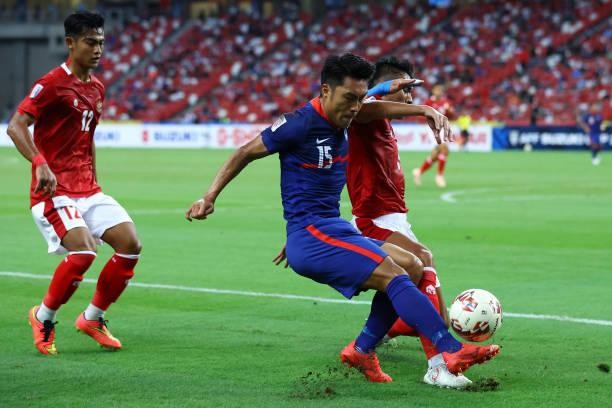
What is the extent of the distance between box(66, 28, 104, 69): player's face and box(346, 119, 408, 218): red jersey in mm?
1924

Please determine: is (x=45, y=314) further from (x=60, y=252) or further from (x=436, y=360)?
(x=436, y=360)

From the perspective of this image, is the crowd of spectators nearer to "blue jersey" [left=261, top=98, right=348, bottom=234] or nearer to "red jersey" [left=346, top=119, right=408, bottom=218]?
"red jersey" [left=346, top=119, right=408, bottom=218]

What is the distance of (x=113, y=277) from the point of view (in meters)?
8.16

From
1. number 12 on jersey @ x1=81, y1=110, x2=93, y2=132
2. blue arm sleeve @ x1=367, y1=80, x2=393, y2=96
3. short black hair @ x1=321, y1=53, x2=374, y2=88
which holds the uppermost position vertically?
short black hair @ x1=321, y1=53, x2=374, y2=88

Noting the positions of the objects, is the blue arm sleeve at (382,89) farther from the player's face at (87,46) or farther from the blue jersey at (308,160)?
the player's face at (87,46)

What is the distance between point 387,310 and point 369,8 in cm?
5628

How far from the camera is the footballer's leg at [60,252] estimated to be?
25.9 feet

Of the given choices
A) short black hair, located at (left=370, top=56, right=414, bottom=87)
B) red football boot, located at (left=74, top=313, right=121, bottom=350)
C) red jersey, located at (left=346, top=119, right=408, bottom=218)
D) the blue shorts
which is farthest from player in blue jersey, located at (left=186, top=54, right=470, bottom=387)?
red football boot, located at (left=74, top=313, right=121, bottom=350)

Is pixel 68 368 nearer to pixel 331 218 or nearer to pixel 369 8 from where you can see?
pixel 331 218

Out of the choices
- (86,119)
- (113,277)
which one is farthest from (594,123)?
(113,277)

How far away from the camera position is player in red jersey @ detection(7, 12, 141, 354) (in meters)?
7.94

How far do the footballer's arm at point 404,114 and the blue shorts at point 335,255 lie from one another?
30.7 inches

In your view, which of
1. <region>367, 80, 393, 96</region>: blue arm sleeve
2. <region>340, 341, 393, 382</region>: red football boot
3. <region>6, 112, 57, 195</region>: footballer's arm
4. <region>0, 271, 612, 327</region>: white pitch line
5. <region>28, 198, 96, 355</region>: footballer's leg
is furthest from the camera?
<region>0, 271, 612, 327</region>: white pitch line

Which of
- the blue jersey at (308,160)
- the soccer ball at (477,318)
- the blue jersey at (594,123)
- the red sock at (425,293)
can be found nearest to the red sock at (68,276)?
the blue jersey at (308,160)
